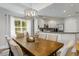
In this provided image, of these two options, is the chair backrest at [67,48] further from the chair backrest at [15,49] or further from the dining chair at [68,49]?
the chair backrest at [15,49]

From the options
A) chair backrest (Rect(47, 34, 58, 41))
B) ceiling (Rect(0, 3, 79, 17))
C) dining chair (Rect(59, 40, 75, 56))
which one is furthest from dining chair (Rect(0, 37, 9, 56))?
dining chair (Rect(59, 40, 75, 56))

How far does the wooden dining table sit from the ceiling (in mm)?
449

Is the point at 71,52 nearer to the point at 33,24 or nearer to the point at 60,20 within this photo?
the point at 60,20

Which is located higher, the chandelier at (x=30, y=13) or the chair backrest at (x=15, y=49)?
the chandelier at (x=30, y=13)

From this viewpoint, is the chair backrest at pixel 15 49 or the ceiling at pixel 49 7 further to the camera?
the ceiling at pixel 49 7

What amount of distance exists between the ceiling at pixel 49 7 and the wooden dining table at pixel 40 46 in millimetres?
449

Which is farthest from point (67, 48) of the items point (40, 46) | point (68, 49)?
point (40, 46)

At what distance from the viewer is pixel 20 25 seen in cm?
189

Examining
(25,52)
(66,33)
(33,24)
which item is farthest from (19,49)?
(66,33)

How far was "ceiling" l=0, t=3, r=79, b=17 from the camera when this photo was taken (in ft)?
5.90

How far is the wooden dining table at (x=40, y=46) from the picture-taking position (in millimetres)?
1733

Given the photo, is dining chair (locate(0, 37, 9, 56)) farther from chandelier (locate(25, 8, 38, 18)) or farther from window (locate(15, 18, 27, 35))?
chandelier (locate(25, 8, 38, 18))

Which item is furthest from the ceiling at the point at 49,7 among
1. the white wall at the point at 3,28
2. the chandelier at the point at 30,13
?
the white wall at the point at 3,28

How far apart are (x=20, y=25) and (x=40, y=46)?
46 centimetres
